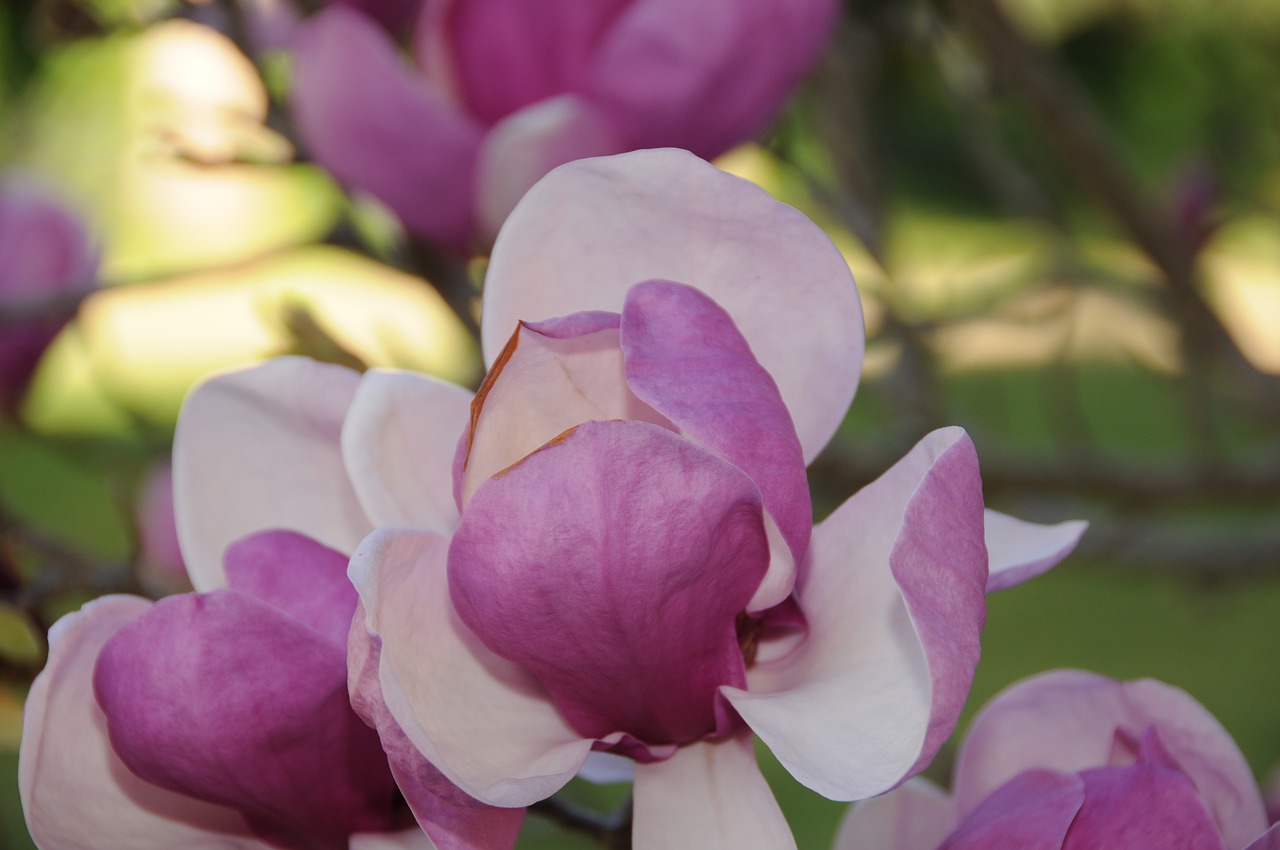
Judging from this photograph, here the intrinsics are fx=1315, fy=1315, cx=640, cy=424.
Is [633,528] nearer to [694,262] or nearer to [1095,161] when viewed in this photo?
[694,262]

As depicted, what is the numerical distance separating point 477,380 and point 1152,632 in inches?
137

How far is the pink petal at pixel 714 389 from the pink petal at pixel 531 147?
0.17 m

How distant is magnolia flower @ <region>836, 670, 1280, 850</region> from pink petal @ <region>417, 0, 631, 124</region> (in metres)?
0.28

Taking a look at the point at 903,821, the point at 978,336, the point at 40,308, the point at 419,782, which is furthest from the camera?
the point at 978,336

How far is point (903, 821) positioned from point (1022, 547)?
93 millimetres

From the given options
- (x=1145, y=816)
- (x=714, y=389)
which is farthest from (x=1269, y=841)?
(x=714, y=389)

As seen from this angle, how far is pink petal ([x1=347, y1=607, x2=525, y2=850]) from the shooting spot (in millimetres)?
254

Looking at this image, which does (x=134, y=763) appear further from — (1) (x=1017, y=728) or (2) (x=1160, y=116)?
(2) (x=1160, y=116)

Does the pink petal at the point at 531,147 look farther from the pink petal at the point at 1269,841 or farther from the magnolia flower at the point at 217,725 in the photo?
the pink petal at the point at 1269,841

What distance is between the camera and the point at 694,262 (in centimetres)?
32

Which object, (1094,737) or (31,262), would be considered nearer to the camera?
(1094,737)

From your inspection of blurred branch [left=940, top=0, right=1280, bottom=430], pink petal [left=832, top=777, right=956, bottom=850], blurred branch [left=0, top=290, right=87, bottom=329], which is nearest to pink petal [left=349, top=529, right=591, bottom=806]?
pink petal [left=832, top=777, right=956, bottom=850]

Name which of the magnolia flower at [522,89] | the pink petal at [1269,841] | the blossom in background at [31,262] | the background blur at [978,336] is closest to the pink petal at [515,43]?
the magnolia flower at [522,89]

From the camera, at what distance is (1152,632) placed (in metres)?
3.67
